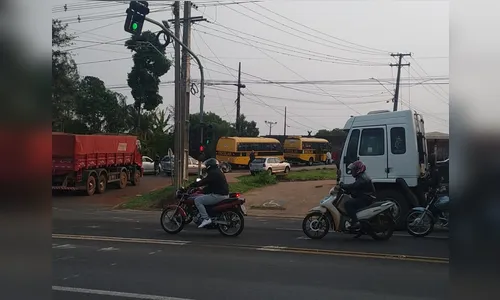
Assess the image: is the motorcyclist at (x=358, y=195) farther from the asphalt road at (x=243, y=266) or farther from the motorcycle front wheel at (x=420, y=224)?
the motorcycle front wheel at (x=420, y=224)

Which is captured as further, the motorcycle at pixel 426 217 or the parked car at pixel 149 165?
the parked car at pixel 149 165

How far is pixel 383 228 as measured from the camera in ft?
31.9

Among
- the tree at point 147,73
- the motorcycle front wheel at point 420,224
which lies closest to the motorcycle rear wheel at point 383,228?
the motorcycle front wheel at point 420,224

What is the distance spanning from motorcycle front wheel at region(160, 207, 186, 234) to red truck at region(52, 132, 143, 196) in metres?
8.42

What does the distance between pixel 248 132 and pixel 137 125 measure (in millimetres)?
48719

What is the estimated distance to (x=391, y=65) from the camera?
26844mm

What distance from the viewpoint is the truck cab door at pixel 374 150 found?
11.3 meters

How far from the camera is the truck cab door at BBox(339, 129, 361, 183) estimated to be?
11.5 meters

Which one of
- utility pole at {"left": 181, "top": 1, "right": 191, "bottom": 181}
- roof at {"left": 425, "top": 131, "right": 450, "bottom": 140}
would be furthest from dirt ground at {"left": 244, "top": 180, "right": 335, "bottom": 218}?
roof at {"left": 425, "top": 131, "right": 450, "bottom": 140}

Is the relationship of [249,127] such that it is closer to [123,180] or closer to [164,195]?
[123,180]

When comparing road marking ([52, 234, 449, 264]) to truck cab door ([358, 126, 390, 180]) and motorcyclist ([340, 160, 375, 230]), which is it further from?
truck cab door ([358, 126, 390, 180])

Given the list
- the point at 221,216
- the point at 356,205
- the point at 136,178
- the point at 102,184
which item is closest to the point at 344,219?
the point at 356,205

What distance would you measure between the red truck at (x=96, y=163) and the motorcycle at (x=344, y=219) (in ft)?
36.4

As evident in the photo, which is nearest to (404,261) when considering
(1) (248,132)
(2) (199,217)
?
(2) (199,217)
